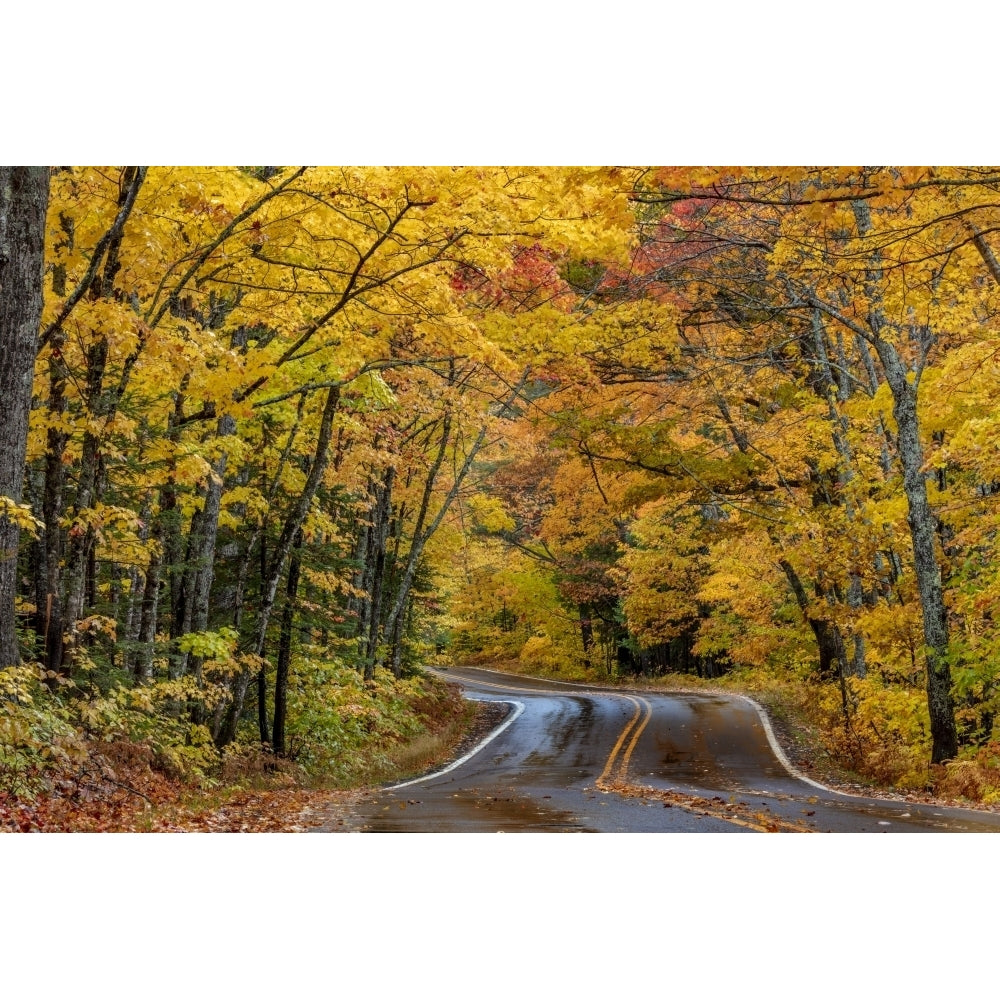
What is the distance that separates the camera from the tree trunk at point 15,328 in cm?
719

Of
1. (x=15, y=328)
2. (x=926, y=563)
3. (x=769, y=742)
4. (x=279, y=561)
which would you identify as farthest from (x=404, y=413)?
(x=15, y=328)

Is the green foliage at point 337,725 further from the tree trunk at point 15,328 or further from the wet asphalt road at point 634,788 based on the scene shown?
the tree trunk at point 15,328

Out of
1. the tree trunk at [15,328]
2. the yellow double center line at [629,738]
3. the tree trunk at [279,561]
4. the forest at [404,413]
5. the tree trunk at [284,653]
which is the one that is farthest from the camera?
the yellow double center line at [629,738]

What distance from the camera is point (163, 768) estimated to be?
927 cm

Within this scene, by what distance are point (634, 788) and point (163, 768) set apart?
5456 mm

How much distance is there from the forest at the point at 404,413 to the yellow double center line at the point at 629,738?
10.9 feet

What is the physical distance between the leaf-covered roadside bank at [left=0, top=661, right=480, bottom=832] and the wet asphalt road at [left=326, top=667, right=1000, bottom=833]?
1.08 meters

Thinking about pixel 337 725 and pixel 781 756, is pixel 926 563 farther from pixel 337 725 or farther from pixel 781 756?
pixel 337 725

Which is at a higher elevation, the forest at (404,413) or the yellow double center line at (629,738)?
the forest at (404,413)

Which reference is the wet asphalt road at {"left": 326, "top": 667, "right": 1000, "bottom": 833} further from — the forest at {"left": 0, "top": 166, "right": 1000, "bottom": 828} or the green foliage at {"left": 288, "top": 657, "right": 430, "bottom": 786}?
the forest at {"left": 0, "top": 166, "right": 1000, "bottom": 828}

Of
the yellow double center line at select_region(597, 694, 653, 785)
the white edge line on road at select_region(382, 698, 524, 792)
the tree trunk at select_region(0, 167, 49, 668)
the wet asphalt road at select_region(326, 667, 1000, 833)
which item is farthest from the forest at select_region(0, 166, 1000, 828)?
the yellow double center line at select_region(597, 694, 653, 785)

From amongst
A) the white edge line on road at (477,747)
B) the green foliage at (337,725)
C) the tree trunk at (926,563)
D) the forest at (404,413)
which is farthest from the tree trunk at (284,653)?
the tree trunk at (926,563)
